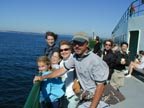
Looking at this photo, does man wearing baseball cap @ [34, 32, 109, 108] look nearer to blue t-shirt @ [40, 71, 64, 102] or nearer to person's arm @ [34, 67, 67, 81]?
person's arm @ [34, 67, 67, 81]

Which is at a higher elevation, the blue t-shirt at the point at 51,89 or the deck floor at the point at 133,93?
the blue t-shirt at the point at 51,89

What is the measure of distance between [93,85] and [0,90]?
26.0 m

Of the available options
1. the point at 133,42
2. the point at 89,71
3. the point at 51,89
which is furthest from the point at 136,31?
the point at 89,71

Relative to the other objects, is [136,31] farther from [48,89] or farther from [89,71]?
[89,71]

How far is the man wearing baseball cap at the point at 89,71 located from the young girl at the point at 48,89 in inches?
47.4

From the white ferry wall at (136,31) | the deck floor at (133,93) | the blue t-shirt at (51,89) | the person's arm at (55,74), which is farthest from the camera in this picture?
the white ferry wall at (136,31)

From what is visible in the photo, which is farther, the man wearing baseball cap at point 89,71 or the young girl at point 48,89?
the young girl at point 48,89

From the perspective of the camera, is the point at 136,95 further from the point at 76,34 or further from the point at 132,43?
the point at 132,43

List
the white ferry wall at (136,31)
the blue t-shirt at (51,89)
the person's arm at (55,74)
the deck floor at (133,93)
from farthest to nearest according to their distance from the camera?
the white ferry wall at (136,31), the deck floor at (133,93), the blue t-shirt at (51,89), the person's arm at (55,74)

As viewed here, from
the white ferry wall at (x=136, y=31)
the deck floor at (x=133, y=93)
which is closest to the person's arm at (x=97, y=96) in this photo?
the deck floor at (x=133, y=93)

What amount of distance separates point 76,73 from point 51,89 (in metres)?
1.14

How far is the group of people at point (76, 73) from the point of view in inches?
153

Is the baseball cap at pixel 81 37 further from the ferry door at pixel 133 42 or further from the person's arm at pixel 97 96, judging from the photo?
the ferry door at pixel 133 42

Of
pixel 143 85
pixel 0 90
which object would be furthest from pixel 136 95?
pixel 0 90
